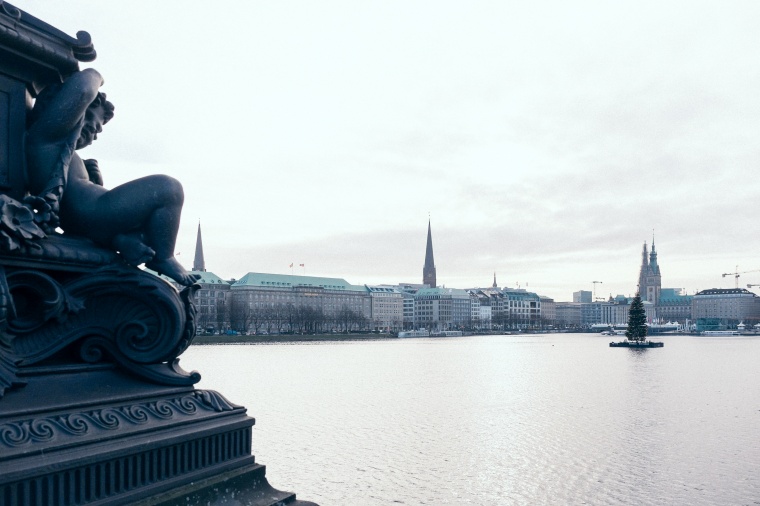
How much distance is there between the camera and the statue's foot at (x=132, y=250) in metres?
3.49

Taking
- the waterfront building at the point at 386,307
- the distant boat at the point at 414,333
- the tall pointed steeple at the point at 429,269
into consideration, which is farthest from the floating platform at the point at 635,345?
the tall pointed steeple at the point at 429,269

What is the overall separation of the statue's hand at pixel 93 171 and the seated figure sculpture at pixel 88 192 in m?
0.26

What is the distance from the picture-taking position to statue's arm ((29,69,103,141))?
3453mm

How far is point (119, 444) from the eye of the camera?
3037 mm

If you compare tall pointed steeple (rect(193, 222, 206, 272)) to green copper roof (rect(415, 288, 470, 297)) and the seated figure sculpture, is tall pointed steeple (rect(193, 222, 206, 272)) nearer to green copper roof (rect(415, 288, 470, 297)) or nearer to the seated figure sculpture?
green copper roof (rect(415, 288, 470, 297))

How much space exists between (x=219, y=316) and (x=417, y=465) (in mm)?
82677

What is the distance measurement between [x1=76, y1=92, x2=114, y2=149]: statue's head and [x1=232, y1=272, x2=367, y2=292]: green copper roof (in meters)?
125

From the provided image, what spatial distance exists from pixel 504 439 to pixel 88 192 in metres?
14.9

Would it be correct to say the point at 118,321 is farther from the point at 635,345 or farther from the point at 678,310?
the point at 678,310

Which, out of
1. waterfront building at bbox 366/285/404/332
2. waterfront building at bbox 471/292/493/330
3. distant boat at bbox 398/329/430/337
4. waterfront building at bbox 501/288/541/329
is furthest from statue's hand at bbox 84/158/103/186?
waterfront building at bbox 501/288/541/329

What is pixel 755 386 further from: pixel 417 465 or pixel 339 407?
pixel 417 465

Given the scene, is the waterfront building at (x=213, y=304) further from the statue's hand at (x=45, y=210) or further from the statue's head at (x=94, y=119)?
the statue's hand at (x=45, y=210)

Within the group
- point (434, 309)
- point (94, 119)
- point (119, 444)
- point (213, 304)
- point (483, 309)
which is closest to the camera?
point (119, 444)

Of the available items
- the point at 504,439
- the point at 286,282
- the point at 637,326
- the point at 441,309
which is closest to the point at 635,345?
the point at 637,326
